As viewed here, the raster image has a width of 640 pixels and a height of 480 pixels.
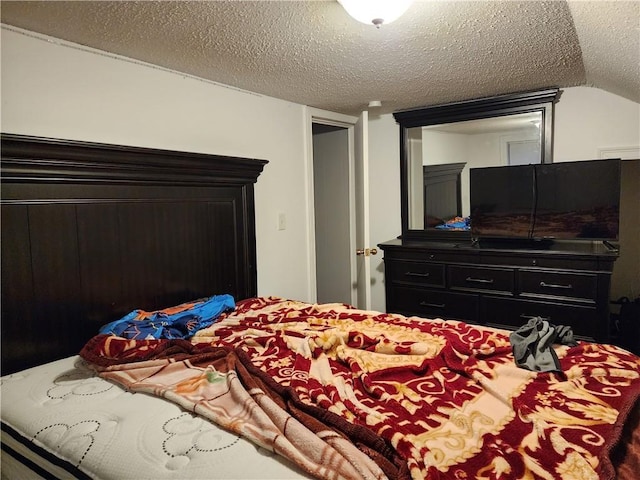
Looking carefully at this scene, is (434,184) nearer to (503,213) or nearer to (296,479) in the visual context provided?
(503,213)

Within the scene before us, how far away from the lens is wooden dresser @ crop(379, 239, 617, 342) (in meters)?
2.65

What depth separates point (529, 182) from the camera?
9.85ft

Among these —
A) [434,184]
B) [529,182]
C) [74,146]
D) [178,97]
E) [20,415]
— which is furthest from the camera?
[434,184]

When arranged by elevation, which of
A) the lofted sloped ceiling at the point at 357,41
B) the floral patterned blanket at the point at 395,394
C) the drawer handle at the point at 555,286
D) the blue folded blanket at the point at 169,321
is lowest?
the floral patterned blanket at the point at 395,394

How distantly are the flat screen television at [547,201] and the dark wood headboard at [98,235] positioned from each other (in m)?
1.83

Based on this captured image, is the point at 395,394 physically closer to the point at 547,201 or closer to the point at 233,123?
the point at 233,123

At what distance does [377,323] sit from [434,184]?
192 cm

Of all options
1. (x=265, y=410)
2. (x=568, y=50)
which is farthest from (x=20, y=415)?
(x=568, y=50)

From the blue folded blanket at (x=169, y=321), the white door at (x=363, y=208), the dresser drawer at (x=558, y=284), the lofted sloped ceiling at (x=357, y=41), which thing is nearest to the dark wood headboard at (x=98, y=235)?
the blue folded blanket at (x=169, y=321)

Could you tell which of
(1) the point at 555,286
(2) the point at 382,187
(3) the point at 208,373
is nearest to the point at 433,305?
(1) the point at 555,286

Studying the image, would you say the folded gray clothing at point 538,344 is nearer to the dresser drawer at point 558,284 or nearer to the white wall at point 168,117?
the dresser drawer at point 558,284

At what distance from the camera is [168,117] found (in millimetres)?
2348

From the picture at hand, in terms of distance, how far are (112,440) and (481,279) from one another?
8.36 ft

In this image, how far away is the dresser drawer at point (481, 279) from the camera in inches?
115
